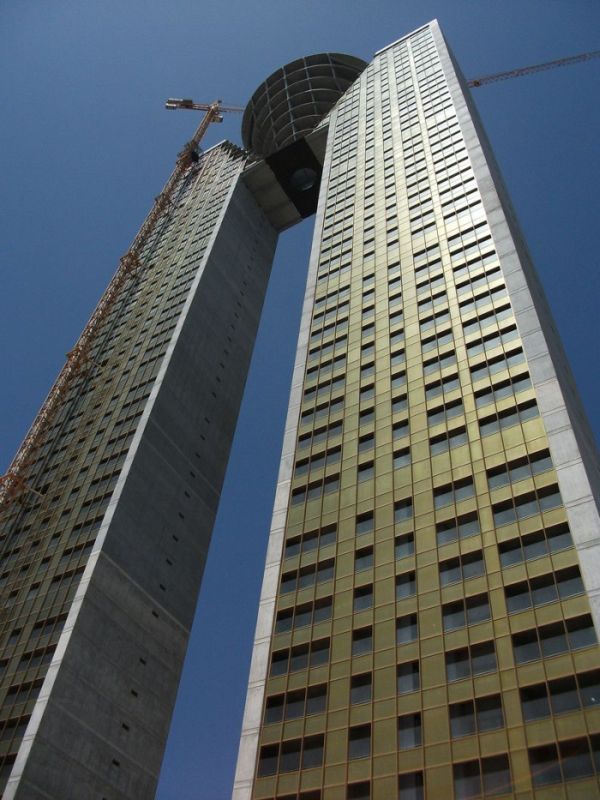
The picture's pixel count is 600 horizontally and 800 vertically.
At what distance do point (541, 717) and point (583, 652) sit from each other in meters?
2.51

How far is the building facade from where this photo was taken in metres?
25.2

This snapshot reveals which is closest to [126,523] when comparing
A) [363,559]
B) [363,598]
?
[363,559]

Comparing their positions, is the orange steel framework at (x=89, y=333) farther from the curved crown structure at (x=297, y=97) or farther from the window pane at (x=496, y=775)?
the window pane at (x=496, y=775)

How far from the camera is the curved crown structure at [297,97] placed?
350 ft

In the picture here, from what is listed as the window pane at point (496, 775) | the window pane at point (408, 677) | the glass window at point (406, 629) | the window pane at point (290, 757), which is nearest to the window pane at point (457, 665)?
the window pane at point (408, 677)

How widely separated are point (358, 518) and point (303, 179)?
238ft

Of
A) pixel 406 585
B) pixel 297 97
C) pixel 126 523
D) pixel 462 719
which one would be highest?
pixel 462 719

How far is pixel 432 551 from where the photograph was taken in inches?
1259

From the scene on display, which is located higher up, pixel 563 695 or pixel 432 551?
pixel 563 695

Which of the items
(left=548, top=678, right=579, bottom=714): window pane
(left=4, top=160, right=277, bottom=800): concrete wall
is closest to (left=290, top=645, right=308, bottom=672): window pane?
(left=548, top=678, right=579, bottom=714): window pane

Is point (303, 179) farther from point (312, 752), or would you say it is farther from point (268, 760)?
point (312, 752)

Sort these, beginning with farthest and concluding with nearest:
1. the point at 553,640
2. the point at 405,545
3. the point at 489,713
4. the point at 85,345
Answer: the point at 85,345 < the point at 405,545 < the point at 553,640 < the point at 489,713

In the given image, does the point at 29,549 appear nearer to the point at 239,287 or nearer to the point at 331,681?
the point at 331,681

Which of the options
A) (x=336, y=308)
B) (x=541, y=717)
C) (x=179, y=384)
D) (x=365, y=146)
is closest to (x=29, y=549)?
(x=179, y=384)
